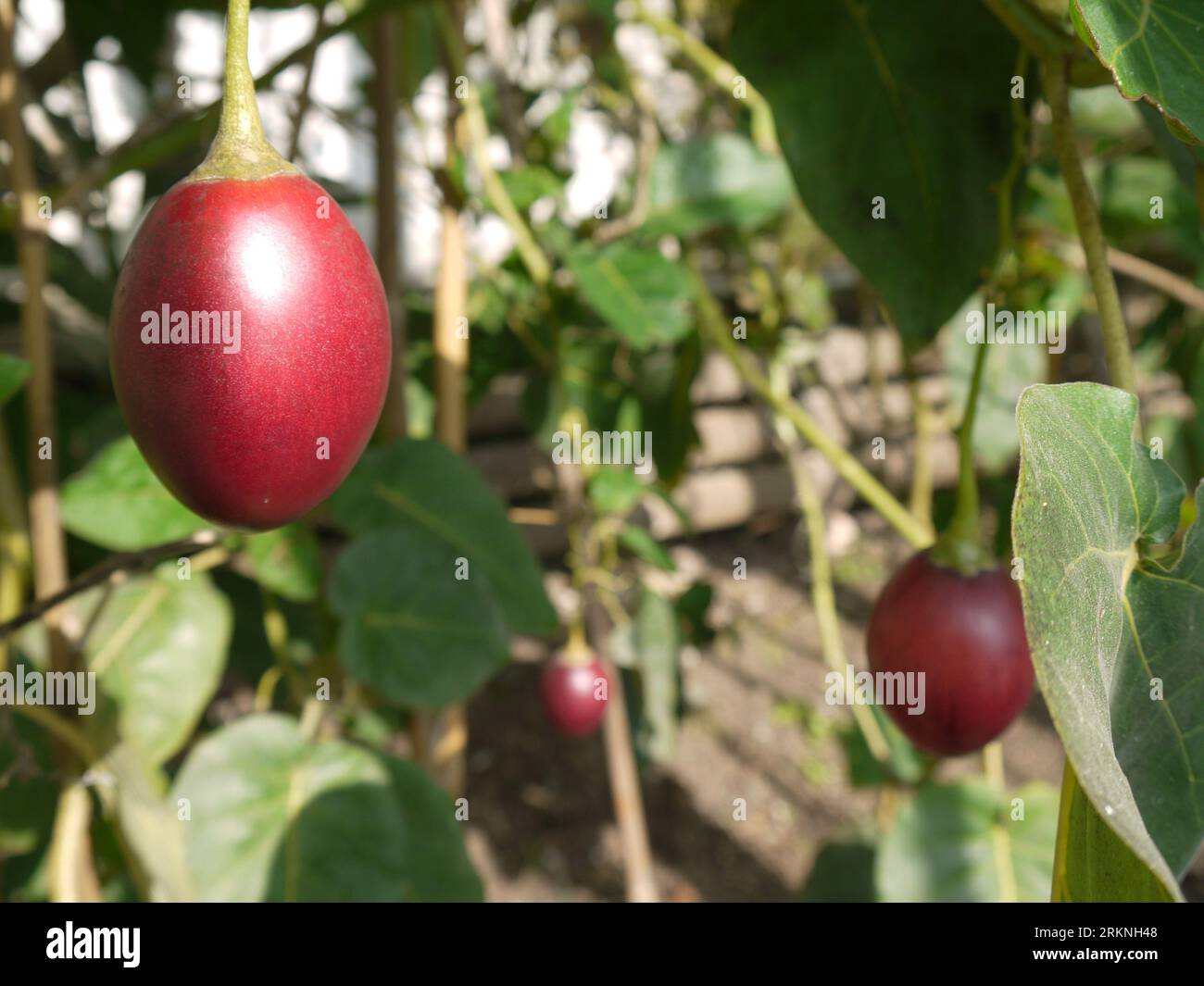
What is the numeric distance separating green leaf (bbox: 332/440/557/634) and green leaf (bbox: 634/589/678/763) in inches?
12.9

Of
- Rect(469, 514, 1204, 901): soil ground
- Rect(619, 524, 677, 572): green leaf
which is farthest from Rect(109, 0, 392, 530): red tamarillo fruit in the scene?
Answer: Rect(469, 514, 1204, 901): soil ground

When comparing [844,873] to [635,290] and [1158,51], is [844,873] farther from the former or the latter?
[1158,51]

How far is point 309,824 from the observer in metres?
0.58

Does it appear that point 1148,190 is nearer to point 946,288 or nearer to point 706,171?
point 706,171

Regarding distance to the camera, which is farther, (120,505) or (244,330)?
(120,505)

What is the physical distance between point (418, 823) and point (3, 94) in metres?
0.47

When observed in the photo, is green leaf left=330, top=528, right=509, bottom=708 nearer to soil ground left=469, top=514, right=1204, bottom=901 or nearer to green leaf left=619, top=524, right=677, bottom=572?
green leaf left=619, top=524, right=677, bottom=572

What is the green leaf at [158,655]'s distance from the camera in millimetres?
610

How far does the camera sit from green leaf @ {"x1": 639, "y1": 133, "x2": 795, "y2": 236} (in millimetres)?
841

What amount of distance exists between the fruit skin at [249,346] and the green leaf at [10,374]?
240 mm

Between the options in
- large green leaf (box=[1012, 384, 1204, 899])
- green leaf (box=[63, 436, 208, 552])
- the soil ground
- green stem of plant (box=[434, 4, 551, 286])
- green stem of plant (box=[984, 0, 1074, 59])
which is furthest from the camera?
the soil ground

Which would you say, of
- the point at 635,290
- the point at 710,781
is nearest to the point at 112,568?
the point at 635,290

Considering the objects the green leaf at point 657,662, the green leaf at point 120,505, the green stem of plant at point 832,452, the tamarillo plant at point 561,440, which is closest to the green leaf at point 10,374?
the tamarillo plant at point 561,440

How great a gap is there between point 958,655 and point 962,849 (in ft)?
1.39
